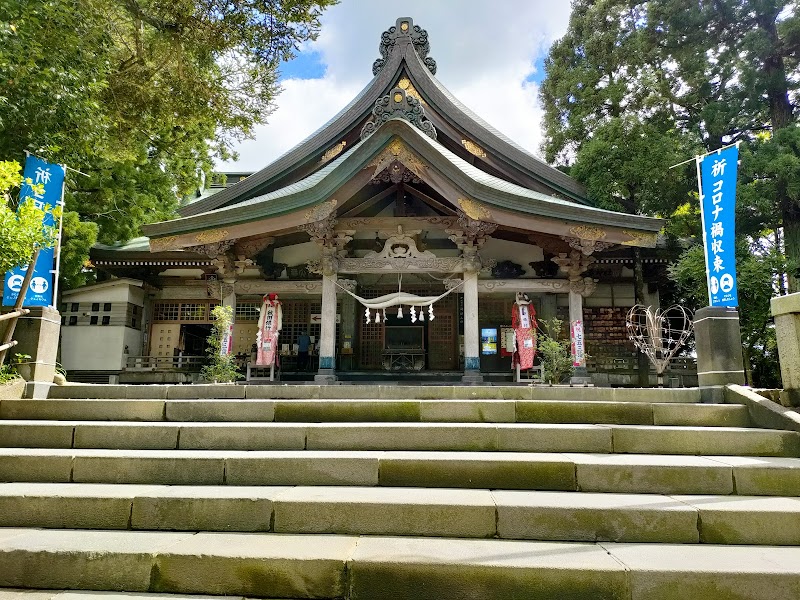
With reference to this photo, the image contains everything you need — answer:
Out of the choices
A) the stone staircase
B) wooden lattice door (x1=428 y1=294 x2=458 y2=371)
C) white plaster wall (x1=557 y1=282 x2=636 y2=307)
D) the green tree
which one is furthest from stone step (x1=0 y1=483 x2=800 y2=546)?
white plaster wall (x1=557 y1=282 x2=636 y2=307)

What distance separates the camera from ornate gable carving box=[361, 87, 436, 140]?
38.1 feet

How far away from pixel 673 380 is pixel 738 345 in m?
5.94

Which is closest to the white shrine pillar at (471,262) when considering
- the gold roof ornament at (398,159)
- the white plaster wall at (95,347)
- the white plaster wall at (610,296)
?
the gold roof ornament at (398,159)

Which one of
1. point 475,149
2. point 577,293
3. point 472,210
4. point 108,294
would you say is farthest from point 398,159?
point 108,294

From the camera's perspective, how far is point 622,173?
13.7 meters

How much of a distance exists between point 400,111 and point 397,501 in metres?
9.87

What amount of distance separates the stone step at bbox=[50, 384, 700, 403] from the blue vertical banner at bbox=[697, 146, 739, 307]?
170 cm

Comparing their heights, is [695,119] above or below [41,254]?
above

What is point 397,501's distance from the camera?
11.8 ft

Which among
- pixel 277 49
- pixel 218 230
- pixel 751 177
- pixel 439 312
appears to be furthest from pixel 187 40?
pixel 751 177

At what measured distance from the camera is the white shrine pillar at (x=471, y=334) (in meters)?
10.5

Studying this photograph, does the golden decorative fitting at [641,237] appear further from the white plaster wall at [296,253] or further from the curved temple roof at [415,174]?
the white plaster wall at [296,253]

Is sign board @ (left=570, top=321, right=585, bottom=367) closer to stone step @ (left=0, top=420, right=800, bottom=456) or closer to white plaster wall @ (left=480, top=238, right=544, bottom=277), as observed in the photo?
white plaster wall @ (left=480, top=238, right=544, bottom=277)

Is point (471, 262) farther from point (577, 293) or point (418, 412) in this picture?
point (418, 412)
